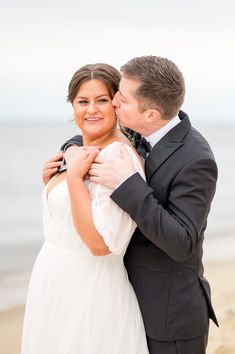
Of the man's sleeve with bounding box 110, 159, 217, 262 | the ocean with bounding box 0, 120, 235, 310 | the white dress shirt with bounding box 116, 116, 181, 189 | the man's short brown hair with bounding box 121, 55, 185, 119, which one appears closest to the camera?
the man's sleeve with bounding box 110, 159, 217, 262

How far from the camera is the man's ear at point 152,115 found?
83.9 inches

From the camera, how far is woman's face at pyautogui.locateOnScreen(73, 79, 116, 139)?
2.31 meters

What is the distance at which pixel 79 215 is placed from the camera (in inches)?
80.8

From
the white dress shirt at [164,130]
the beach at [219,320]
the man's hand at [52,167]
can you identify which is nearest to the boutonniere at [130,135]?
the white dress shirt at [164,130]

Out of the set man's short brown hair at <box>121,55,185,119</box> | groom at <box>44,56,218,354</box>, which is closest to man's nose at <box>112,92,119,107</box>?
groom at <box>44,56,218,354</box>

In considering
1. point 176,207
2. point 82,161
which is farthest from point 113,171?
point 176,207

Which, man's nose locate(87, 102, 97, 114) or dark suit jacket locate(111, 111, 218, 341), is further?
man's nose locate(87, 102, 97, 114)

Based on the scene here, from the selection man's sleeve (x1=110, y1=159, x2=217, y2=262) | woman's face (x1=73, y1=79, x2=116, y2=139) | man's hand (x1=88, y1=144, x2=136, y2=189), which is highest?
woman's face (x1=73, y1=79, x2=116, y2=139)

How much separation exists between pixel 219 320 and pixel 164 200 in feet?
9.33

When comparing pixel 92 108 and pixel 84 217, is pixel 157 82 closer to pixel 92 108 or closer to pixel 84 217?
pixel 92 108

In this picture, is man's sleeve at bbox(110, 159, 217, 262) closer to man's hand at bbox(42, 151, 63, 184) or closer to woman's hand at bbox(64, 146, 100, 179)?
woman's hand at bbox(64, 146, 100, 179)

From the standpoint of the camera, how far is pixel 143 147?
91.8 inches

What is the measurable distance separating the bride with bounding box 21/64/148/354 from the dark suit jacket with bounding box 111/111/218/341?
0.07 m

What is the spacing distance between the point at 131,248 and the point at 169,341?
38 centimetres
